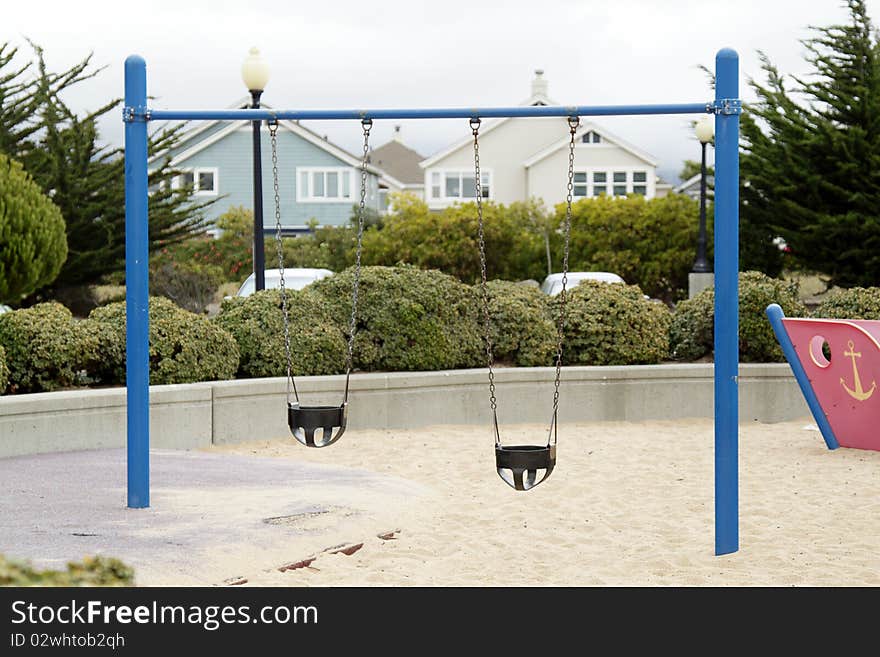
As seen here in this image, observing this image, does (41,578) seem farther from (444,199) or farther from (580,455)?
(444,199)

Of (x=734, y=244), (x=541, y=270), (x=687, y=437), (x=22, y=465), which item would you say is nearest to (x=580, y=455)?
(x=687, y=437)

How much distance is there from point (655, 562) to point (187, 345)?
18.1 ft

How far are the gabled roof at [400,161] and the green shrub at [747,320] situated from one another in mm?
52041

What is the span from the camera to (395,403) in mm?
11258

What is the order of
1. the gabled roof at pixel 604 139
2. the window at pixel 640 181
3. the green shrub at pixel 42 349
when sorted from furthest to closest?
the window at pixel 640 181 → the gabled roof at pixel 604 139 → the green shrub at pixel 42 349

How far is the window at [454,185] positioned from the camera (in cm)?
4962

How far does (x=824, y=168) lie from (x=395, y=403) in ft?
61.0

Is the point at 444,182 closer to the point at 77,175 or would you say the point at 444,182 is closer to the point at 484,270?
the point at 77,175

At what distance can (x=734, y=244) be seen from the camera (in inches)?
253

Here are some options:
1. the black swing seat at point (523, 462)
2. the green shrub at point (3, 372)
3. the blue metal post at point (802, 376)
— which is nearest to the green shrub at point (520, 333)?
A: the blue metal post at point (802, 376)

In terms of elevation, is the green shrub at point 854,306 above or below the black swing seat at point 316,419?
above

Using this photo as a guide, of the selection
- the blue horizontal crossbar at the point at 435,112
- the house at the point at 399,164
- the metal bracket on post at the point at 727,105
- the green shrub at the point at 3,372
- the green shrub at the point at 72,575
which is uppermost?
the house at the point at 399,164

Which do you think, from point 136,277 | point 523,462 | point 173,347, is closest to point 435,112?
point 136,277

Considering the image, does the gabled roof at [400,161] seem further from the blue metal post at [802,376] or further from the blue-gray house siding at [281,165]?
the blue metal post at [802,376]
